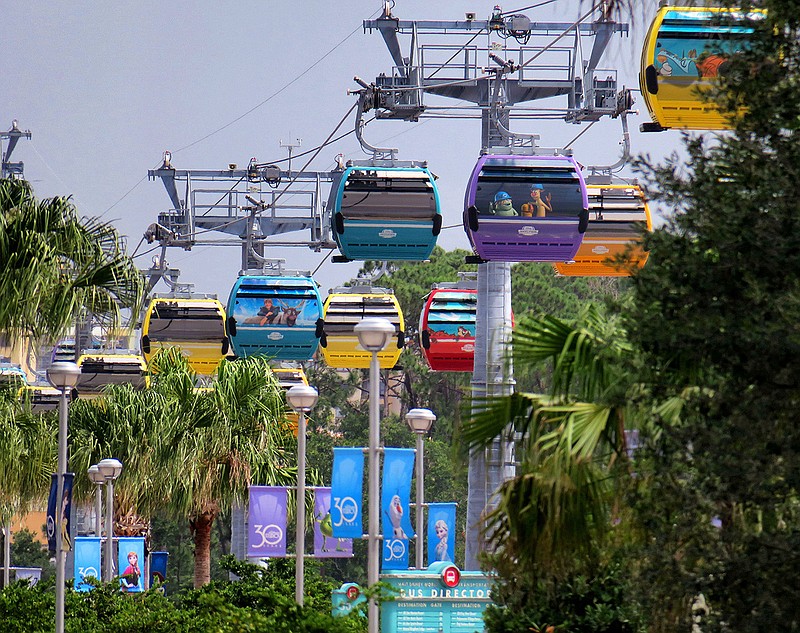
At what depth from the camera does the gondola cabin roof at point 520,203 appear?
2100 cm

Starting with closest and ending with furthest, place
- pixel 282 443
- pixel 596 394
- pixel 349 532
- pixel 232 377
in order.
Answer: pixel 596 394 < pixel 349 532 < pixel 232 377 < pixel 282 443

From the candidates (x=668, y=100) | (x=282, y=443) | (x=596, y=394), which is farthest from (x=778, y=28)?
(x=282, y=443)

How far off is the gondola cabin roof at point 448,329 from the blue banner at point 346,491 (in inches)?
276

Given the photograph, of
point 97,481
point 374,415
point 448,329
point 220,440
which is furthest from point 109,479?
point 374,415

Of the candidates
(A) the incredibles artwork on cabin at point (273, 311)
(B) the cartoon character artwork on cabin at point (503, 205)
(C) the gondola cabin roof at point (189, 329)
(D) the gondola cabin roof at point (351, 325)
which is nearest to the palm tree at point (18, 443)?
(B) the cartoon character artwork on cabin at point (503, 205)

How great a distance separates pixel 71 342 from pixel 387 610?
25960mm

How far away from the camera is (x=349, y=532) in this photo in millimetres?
22500

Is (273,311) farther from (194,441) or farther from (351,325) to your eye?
(194,441)

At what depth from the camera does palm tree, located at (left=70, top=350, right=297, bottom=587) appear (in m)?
28.9

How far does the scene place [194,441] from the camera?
1137 inches

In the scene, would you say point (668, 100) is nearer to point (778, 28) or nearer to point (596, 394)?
point (596, 394)

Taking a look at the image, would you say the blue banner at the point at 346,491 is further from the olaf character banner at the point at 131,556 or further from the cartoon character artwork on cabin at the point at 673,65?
the olaf character banner at the point at 131,556

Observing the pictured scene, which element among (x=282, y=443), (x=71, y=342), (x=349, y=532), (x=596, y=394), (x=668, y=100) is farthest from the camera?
(x=71, y=342)

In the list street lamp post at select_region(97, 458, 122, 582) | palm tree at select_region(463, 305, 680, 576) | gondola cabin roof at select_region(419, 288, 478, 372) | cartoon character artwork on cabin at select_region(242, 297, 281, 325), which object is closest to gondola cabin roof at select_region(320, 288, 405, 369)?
gondola cabin roof at select_region(419, 288, 478, 372)
